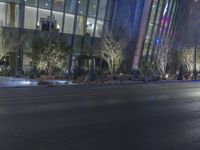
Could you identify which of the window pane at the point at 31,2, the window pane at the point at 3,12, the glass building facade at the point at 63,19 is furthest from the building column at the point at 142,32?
the window pane at the point at 3,12

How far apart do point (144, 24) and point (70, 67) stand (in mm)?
13517

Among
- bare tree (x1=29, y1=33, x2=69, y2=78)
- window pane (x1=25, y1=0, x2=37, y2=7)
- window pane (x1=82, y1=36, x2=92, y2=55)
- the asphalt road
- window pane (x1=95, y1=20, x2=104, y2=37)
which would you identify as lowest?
the asphalt road

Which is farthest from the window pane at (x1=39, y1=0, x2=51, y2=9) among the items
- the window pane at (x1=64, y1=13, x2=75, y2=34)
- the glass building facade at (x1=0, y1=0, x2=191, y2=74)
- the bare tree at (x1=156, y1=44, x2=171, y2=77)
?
the bare tree at (x1=156, y1=44, x2=171, y2=77)

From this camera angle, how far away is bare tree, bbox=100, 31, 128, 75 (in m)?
36.4

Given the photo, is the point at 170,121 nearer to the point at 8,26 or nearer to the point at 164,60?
the point at 8,26

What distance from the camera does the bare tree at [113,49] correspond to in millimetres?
36438

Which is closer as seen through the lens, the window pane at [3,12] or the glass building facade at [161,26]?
the window pane at [3,12]

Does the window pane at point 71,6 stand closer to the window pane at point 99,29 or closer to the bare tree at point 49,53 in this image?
the window pane at point 99,29

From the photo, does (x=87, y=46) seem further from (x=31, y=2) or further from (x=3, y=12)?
(x=3, y=12)

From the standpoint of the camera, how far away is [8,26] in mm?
34250

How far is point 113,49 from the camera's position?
119 feet

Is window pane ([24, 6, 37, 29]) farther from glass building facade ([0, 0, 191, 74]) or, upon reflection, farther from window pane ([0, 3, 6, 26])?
window pane ([0, 3, 6, 26])

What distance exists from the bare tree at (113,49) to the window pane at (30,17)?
8.72m

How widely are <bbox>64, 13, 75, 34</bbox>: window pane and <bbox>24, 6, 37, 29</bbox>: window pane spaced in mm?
4174
